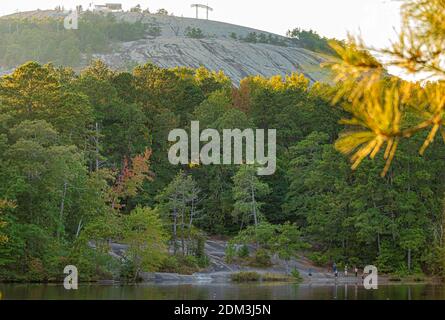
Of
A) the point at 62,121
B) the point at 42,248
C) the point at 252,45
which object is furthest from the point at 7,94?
the point at 252,45

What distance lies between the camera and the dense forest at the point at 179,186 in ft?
127

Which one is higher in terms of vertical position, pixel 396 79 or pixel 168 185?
pixel 396 79

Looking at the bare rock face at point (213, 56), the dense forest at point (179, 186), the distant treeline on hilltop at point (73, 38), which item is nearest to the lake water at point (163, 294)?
the dense forest at point (179, 186)

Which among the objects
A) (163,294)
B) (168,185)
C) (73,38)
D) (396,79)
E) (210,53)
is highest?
(73,38)

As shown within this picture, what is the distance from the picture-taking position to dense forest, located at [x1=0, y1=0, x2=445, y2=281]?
3866cm

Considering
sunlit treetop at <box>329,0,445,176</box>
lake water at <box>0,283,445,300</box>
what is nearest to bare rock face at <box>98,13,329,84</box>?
lake water at <box>0,283,445,300</box>

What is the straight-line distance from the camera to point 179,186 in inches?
1860

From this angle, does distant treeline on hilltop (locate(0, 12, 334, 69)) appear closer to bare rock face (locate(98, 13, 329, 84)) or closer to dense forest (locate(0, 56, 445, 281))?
bare rock face (locate(98, 13, 329, 84))

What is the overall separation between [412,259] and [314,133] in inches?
413

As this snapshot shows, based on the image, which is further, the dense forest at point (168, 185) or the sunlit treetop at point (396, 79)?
the dense forest at point (168, 185)

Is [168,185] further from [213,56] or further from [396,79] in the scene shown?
[213,56]

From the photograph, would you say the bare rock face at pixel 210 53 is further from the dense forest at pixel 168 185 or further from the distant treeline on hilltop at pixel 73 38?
the dense forest at pixel 168 185

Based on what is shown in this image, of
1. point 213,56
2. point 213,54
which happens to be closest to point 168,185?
point 213,56

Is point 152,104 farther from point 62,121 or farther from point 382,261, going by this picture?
point 382,261
